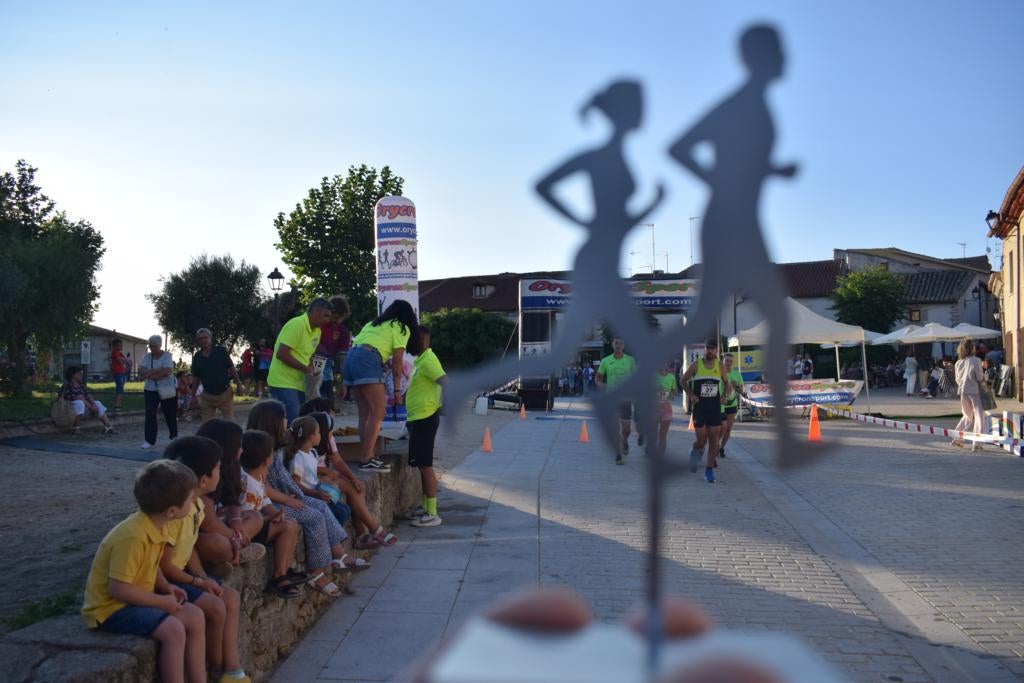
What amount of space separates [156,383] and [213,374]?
146 centimetres

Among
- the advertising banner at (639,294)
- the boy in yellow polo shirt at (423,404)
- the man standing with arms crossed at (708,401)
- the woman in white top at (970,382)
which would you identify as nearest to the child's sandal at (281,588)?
the boy in yellow polo shirt at (423,404)

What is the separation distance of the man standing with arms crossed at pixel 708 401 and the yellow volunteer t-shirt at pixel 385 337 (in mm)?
5075

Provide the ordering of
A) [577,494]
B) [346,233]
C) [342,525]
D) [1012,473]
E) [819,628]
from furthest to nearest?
[346,233] < [1012,473] < [577,494] < [342,525] < [819,628]

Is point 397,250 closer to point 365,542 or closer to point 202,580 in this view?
point 365,542

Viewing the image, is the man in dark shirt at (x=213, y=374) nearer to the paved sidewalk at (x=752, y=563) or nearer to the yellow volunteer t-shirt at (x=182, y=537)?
the paved sidewalk at (x=752, y=563)

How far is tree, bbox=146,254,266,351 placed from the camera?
152 ft

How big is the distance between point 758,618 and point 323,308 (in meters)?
4.31

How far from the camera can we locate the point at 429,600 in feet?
18.8

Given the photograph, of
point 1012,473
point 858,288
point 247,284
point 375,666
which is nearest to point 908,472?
point 1012,473

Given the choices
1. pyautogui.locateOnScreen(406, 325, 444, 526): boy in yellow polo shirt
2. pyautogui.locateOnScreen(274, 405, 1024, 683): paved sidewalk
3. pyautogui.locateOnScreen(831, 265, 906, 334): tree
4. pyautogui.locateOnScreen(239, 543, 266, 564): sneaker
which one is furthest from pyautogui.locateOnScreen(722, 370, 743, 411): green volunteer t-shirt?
pyautogui.locateOnScreen(831, 265, 906, 334): tree

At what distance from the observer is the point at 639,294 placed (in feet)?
75.3

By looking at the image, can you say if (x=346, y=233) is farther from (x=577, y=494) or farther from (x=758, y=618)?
(x=758, y=618)

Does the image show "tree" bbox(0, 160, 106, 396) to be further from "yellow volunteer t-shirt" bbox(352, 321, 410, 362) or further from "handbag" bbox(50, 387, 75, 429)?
"yellow volunteer t-shirt" bbox(352, 321, 410, 362)

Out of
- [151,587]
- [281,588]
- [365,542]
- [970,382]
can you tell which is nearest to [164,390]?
[365,542]
